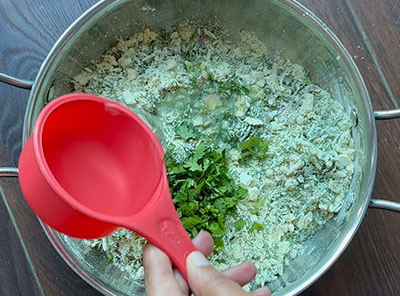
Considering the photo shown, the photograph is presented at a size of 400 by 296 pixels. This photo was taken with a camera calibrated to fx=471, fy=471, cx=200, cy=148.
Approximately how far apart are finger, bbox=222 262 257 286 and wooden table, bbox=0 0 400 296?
18 centimetres

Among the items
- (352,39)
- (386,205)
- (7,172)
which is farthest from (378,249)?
(7,172)

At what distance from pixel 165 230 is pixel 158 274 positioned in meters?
0.06

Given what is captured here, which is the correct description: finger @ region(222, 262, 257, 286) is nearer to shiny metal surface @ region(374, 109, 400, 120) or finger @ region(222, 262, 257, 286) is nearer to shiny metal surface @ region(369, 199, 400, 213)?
shiny metal surface @ region(369, 199, 400, 213)

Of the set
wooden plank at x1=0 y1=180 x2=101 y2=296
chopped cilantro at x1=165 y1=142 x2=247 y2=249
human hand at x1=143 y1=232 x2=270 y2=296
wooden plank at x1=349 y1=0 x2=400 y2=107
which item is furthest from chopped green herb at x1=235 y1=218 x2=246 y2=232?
wooden plank at x1=349 y1=0 x2=400 y2=107

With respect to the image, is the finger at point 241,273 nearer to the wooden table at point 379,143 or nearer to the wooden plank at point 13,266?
the wooden table at point 379,143

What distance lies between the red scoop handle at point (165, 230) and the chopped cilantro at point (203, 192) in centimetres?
14

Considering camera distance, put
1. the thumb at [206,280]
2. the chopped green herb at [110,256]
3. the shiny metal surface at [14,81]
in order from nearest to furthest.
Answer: the thumb at [206,280] → the shiny metal surface at [14,81] → the chopped green herb at [110,256]

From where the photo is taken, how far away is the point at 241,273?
741 millimetres

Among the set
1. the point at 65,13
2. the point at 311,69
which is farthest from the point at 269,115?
the point at 65,13

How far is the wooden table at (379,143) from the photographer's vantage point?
0.86 m

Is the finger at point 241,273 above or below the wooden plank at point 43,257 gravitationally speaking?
above

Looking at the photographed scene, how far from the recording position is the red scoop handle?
66cm

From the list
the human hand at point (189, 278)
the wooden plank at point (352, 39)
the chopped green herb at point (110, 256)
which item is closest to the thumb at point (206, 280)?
the human hand at point (189, 278)

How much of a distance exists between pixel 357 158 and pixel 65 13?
61cm
